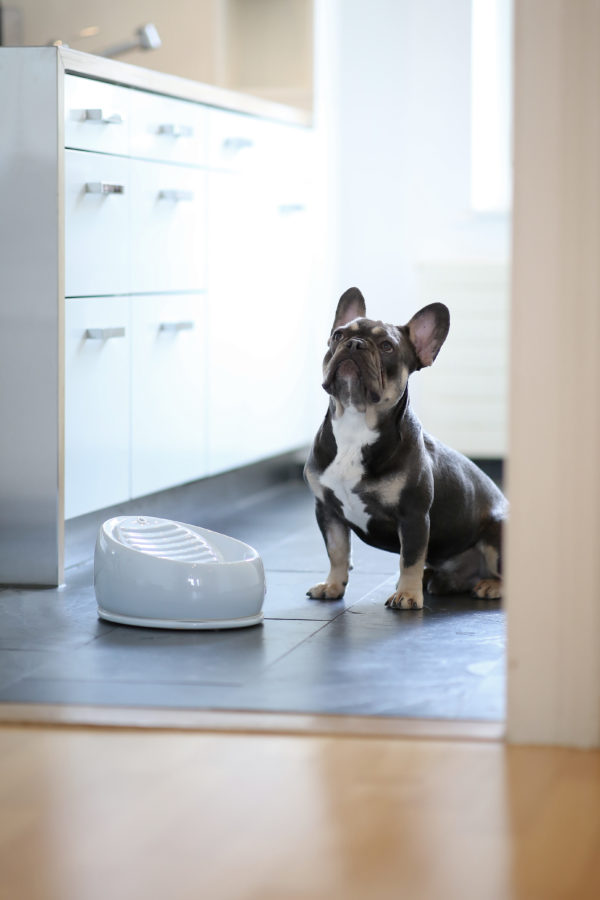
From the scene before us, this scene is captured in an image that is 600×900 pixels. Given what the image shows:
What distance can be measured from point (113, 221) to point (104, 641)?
1.14 m

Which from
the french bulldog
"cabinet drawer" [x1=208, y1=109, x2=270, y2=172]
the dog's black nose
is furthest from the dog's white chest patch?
"cabinet drawer" [x1=208, y1=109, x2=270, y2=172]

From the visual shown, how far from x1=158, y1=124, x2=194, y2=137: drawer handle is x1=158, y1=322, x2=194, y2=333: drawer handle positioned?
0.48 metres

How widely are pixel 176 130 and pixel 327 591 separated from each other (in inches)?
53.2

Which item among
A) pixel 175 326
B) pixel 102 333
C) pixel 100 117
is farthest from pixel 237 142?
pixel 102 333

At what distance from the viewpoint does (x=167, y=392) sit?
11.7 ft

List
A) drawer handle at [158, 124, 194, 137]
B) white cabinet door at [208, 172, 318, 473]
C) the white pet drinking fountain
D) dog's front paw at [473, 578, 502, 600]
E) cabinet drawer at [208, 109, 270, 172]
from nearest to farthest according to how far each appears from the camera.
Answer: the white pet drinking fountain < dog's front paw at [473, 578, 502, 600] < drawer handle at [158, 124, 194, 137] < cabinet drawer at [208, 109, 270, 172] < white cabinet door at [208, 172, 318, 473]

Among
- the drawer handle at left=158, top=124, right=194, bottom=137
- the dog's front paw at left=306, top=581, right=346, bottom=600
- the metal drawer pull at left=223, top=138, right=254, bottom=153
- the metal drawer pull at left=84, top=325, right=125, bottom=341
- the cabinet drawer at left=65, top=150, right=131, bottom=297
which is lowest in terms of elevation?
the dog's front paw at left=306, top=581, right=346, bottom=600

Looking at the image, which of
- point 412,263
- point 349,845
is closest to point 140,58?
point 412,263

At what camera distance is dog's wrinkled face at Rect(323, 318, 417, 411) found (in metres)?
2.64

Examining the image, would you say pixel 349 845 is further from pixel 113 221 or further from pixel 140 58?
pixel 140 58

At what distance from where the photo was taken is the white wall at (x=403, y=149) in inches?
192

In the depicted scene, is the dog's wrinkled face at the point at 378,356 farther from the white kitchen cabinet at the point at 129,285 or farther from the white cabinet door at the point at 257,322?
the white cabinet door at the point at 257,322

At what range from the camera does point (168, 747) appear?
184cm

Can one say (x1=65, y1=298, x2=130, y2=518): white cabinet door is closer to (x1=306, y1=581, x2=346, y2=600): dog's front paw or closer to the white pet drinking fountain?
the white pet drinking fountain
